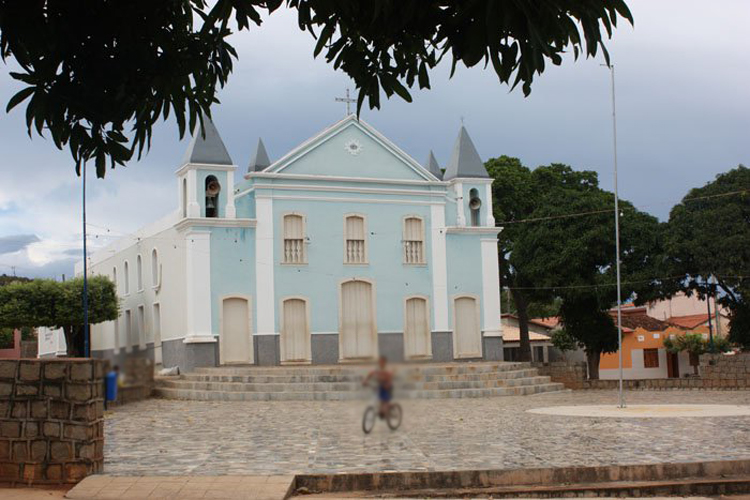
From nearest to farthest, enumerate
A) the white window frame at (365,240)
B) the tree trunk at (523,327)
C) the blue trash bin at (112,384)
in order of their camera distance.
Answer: the blue trash bin at (112,384), the white window frame at (365,240), the tree trunk at (523,327)

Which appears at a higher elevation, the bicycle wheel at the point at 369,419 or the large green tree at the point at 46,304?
the large green tree at the point at 46,304

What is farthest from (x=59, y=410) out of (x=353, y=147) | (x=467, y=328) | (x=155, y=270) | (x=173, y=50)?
(x=467, y=328)

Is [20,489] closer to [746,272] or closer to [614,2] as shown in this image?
[614,2]

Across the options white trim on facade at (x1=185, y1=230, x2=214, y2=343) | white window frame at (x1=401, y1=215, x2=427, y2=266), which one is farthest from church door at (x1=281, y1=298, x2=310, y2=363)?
white window frame at (x1=401, y1=215, x2=427, y2=266)

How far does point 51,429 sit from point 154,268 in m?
17.8

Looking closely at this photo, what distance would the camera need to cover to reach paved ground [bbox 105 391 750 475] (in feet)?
38.0

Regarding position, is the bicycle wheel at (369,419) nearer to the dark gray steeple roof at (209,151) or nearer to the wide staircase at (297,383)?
the wide staircase at (297,383)

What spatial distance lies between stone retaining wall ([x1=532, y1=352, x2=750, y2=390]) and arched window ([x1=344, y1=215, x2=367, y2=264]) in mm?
7051

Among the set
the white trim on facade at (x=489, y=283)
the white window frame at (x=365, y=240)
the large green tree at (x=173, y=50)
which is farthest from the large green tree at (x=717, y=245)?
the large green tree at (x=173, y=50)

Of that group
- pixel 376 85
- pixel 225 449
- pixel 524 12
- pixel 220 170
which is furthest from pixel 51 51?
pixel 220 170

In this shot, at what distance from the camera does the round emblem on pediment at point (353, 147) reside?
31.4 m

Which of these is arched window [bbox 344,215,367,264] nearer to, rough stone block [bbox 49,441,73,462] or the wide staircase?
the wide staircase

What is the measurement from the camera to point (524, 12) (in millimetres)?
4938

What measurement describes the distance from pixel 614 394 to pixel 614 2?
23.8 meters
